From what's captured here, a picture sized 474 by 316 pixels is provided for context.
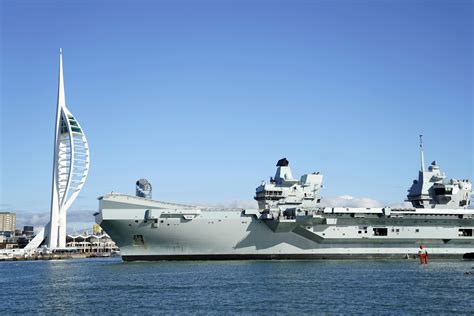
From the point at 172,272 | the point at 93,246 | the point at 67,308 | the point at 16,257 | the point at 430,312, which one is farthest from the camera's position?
the point at 93,246

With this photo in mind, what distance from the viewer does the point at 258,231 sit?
4125cm

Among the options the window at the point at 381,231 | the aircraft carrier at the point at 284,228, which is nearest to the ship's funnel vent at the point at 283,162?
the aircraft carrier at the point at 284,228

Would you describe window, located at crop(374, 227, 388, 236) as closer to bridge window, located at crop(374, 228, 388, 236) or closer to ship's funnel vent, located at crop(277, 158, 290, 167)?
bridge window, located at crop(374, 228, 388, 236)

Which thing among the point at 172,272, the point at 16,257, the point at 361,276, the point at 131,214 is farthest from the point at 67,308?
the point at 16,257

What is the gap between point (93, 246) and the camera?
11238 cm

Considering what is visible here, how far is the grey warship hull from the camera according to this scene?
133 feet

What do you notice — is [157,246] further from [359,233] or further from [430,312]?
[430,312]

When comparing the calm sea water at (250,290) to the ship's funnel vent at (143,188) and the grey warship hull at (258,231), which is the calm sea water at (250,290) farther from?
the ship's funnel vent at (143,188)

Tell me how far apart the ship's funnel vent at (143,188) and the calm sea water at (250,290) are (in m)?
15.6

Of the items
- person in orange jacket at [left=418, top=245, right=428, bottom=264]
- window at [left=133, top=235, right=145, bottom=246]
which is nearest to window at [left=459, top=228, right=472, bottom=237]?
person in orange jacket at [left=418, top=245, right=428, bottom=264]

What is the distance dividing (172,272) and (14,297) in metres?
9.69

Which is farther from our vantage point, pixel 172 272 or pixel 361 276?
pixel 172 272

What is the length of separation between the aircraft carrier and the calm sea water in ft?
12.1

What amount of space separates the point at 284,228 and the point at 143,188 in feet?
54.2
